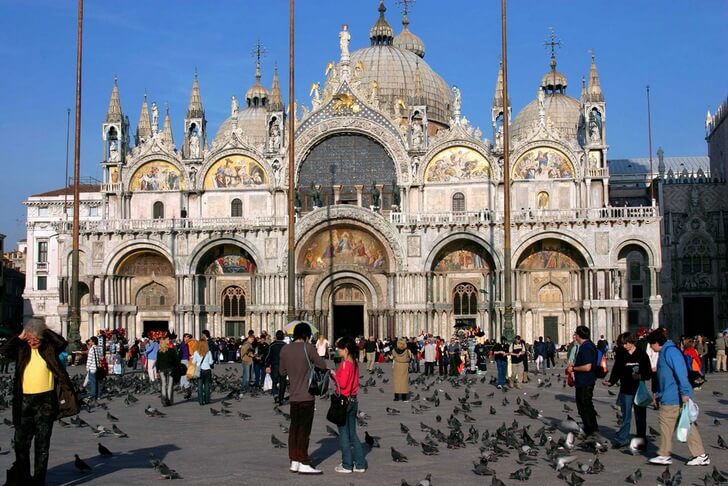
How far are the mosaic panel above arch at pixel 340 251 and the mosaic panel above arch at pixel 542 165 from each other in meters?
8.87

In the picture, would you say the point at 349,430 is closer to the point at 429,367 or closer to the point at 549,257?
the point at 429,367

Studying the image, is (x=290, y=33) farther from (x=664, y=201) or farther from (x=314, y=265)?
(x=664, y=201)

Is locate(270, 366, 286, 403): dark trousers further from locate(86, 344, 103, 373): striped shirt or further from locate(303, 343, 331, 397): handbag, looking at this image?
locate(303, 343, 331, 397): handbag

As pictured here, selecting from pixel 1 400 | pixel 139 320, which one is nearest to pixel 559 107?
pixel 139 320

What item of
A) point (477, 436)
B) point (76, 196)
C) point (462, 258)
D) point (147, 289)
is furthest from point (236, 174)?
point (477, 436)

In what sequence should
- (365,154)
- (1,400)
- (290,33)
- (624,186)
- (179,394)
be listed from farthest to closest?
(624,186) < (365,154) < (290,33) < (179,394) < (1,400)

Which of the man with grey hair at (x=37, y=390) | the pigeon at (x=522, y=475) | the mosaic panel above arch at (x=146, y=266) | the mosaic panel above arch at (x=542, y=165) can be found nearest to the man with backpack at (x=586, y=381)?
the pigeon at (x=522, y=475)

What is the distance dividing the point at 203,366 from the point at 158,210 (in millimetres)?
34778

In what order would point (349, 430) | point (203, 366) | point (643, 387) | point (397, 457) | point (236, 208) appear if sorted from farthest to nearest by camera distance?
point (236, 208) → point (203, 366) → point (643, 387) → point (397, 457) → point (349, 430)

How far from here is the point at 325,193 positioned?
190ft

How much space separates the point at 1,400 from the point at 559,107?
183 feet

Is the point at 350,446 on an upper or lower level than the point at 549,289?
lower

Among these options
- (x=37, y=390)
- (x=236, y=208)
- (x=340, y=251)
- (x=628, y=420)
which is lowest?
(x=628, y=420)

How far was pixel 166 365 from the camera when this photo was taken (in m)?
24.8
